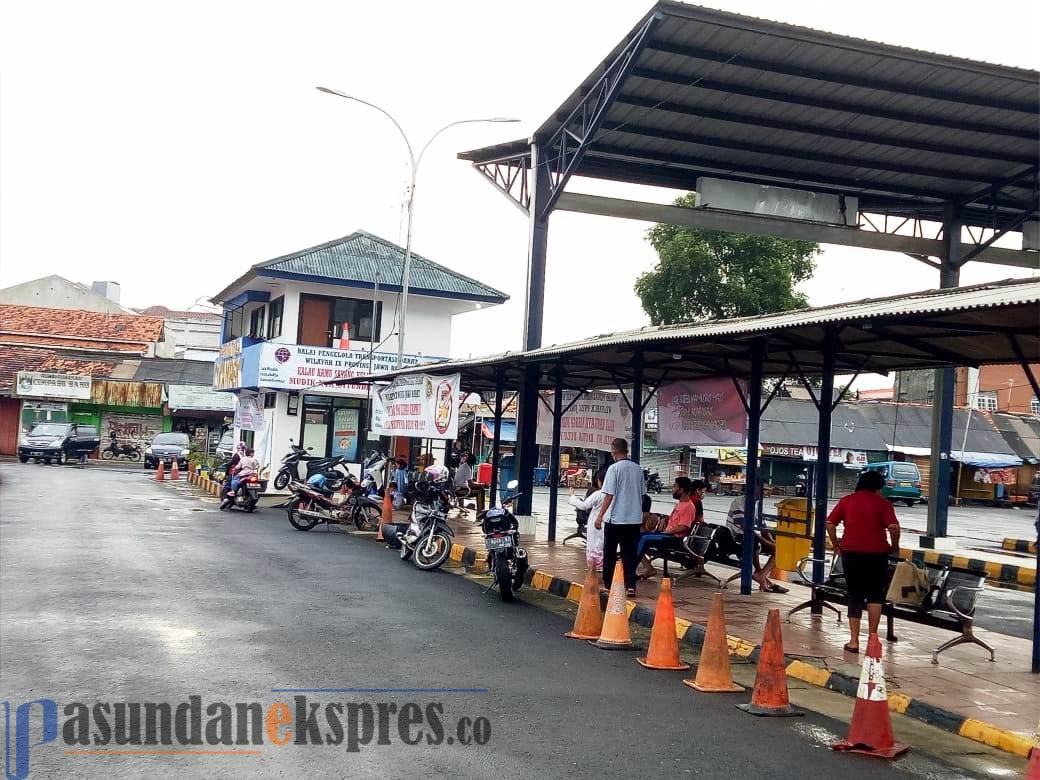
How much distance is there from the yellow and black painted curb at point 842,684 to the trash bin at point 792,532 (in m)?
2.94

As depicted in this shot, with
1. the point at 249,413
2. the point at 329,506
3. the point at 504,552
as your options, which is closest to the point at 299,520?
the point at 329,506

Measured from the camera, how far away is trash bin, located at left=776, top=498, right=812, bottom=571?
13297mm

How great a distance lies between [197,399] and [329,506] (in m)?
→ 30.4

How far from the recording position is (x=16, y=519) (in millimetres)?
17578

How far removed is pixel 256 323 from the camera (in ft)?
114

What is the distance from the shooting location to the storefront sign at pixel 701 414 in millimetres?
13047

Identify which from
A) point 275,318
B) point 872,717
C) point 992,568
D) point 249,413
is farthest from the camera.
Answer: point 249,413

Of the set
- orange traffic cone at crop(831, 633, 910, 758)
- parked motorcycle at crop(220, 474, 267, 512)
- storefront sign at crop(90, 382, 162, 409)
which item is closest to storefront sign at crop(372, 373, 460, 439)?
parked motorcycle at crop(220, 474, 267, 512)

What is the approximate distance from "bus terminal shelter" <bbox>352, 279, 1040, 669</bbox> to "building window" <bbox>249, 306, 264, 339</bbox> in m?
17.8

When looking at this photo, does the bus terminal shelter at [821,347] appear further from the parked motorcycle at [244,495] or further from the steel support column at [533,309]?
the parked motorcycle at [244,495]

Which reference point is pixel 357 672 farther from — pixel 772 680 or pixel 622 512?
pixel 622 512

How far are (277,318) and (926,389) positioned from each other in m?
38.8

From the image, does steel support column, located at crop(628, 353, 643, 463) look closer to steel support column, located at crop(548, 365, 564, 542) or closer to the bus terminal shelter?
the bus terminal shelter

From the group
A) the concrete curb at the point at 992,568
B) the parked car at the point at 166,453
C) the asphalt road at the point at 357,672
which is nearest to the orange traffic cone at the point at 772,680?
the asphalt road at the point at 357,672
